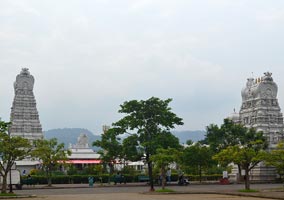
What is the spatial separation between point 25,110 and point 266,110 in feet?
153

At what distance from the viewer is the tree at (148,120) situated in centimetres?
5016

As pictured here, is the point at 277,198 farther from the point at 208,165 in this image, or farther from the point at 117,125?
the point at 208,165

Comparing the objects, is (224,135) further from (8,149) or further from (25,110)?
(25,110)

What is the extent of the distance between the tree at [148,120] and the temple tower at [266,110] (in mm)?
27324

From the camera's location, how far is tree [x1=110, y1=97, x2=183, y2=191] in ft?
165

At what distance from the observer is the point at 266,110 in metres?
75.1

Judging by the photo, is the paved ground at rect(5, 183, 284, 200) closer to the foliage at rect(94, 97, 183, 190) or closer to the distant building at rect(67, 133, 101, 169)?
the foliage at rect(94, 97, 183, 190)

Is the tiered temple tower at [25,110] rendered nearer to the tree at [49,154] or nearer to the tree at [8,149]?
the tree at [49,154]

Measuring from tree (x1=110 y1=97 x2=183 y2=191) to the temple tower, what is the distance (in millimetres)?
27324

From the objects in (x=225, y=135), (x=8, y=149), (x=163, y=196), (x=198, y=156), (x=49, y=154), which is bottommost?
(x=163, y=196)

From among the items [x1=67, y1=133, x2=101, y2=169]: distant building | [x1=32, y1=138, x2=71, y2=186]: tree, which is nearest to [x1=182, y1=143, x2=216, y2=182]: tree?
[x1=32, y1=138, x2=71, y2=186]: tree

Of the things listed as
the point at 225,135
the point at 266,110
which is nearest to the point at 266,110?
the point at 266,110

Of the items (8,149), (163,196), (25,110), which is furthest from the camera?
(25,110)

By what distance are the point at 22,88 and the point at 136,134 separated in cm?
4933
